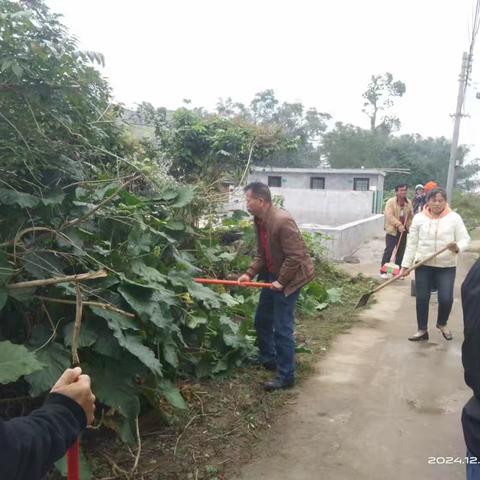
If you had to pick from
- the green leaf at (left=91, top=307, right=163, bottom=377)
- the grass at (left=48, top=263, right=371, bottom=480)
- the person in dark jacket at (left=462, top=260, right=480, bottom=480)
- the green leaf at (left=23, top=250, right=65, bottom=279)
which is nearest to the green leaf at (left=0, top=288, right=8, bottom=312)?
the green leaf at (left=23, top=250, right=65, bottom=279)

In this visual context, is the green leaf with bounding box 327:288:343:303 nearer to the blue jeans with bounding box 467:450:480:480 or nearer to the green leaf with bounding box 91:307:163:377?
the green leaf with bounding box 91:307:163:377

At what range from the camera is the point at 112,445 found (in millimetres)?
3256

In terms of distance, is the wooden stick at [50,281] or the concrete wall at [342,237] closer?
the wooden stick at [50,281]

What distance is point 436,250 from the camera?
5.45 m

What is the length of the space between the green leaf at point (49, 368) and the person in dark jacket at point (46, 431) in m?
1.13

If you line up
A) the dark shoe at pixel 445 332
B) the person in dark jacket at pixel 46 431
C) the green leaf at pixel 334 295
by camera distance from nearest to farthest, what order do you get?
1. the person in dark jacket at pixel 46 431
2. the dark shoe at pixel 445 332
3. the green leaf at pixel 334 295

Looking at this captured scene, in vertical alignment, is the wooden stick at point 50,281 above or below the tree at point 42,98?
below

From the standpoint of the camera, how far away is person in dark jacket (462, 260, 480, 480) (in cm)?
181

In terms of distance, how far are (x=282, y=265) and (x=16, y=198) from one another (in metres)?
2.20

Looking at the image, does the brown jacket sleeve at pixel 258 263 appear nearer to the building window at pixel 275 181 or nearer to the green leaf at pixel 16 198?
the green leaf at pixel 16 198

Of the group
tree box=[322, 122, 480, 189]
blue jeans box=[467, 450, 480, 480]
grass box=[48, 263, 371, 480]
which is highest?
tree box=[322, 122, 480, 189]

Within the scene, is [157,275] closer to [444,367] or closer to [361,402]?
[361,402]

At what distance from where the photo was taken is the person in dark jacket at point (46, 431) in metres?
1.28

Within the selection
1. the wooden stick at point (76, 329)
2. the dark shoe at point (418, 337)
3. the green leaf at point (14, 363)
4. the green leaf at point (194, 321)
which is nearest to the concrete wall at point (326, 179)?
the dark shoe at point (418, 337)
